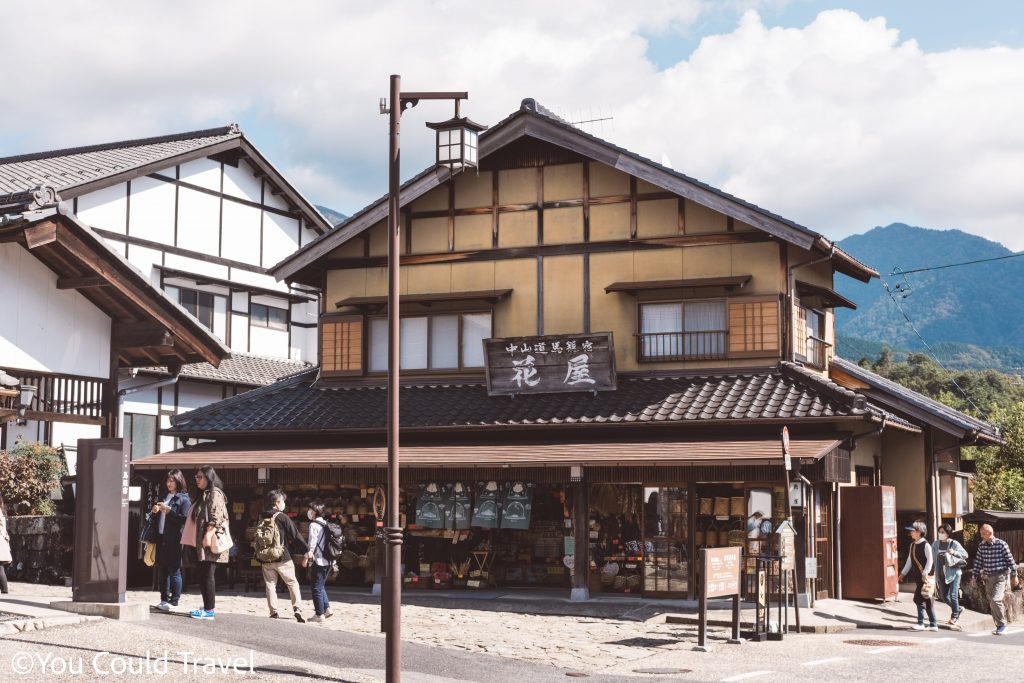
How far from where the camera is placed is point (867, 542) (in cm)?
2102

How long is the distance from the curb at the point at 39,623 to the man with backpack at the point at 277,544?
7.53ft

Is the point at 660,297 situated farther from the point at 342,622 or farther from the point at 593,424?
the point at 342,622

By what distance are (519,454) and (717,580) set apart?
594 centimetres

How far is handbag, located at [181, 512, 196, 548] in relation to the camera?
14852mm

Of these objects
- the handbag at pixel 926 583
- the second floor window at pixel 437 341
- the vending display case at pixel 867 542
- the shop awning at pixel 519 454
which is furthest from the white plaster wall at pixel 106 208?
the handbag at pixel 926 583

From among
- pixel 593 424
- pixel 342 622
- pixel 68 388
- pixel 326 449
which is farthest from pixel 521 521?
pixel 68 388

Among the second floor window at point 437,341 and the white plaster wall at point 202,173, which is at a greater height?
the white plaster wall at point 202,173

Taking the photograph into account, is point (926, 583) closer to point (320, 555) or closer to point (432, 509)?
point (432, 509)

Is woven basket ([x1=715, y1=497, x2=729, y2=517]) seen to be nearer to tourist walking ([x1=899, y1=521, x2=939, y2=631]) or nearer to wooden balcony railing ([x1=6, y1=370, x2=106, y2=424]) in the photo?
tourist walking ([x1=899, y1=521, x2=939, y2=631])

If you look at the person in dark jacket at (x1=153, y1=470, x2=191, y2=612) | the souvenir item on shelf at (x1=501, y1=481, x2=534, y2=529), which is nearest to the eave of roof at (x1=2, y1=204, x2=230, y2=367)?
the person in dark jacket at (x1=153, y1=470, x2=191, y2=612)

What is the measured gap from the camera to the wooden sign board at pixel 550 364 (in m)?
21.9

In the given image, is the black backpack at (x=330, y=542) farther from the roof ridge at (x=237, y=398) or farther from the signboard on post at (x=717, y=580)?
the roof ridge at (x=237, y=398)

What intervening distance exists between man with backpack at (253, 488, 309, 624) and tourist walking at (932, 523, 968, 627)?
431 inches

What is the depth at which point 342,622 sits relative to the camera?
53.1 ft
